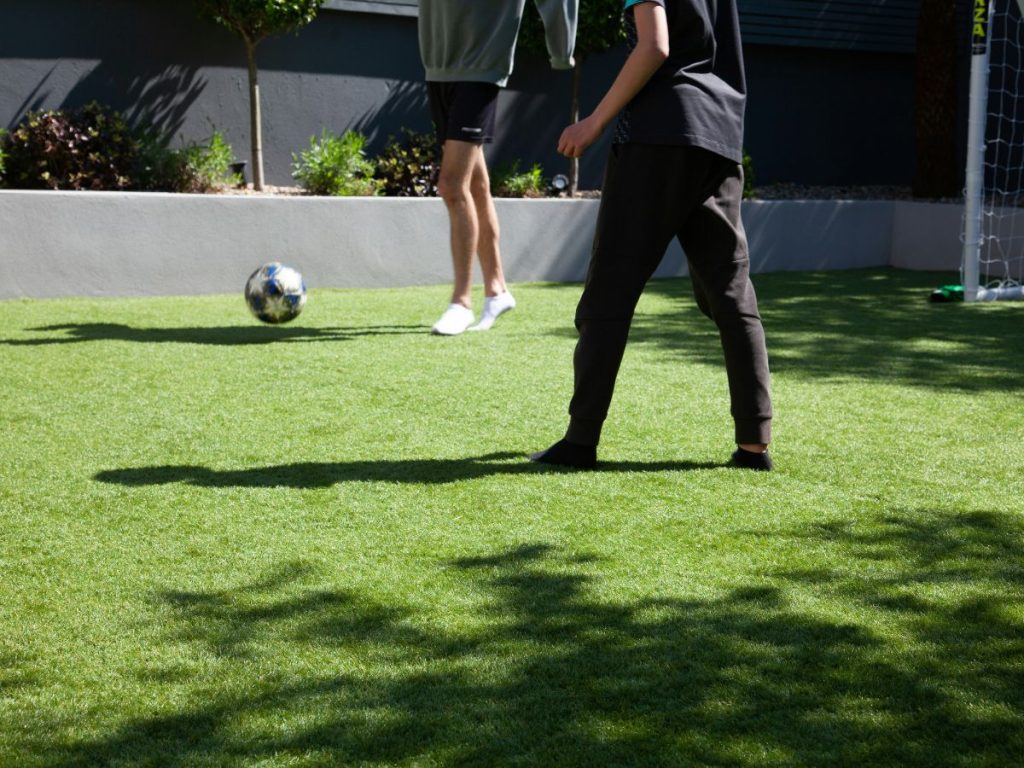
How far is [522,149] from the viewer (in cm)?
1185

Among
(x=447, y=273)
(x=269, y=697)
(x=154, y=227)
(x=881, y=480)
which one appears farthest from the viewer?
(x=447, y=273)

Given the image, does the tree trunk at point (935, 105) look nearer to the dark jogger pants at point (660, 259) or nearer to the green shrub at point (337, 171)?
the green shrub at point (337, 171)

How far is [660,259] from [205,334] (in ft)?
11.8

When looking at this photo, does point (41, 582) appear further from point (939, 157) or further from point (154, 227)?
point (939, 157)

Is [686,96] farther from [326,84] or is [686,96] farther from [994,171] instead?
[994,171]

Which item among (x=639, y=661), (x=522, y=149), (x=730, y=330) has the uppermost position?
(x=522, y=149)

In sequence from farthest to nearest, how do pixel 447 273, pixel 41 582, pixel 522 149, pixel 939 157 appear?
1. pixel 939 157
2. pixel 522 149
3. pixel 447 273
4. pixel 41 582

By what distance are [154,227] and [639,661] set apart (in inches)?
263

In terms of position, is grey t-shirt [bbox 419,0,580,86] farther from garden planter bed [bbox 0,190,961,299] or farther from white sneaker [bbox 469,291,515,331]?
garden planter bed [bbox 0,190,961,299]

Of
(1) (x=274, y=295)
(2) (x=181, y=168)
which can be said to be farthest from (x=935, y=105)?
(1) (x=274, y=295)

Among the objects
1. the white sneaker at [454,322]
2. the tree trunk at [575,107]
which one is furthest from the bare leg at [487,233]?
the tree trunk at [575,107]

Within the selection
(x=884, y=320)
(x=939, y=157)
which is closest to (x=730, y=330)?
(x=884, y=320)

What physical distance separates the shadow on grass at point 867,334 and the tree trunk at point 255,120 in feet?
10.3

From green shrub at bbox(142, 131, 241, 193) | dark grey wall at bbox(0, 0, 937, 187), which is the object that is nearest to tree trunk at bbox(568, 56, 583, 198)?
dark grey wall at bbox(0, 0, 937, 187)
